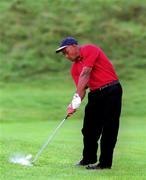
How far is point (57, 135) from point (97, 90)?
23.6 feet

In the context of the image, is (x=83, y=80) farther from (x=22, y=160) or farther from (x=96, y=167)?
(x=22, y=160)

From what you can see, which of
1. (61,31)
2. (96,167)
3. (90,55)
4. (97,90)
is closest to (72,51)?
(90,55)

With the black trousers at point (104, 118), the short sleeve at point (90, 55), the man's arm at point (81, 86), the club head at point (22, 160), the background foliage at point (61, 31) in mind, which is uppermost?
the short sleeve at point (90, 55)

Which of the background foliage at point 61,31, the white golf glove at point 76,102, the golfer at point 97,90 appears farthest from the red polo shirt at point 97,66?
the background foliage at point 61,31

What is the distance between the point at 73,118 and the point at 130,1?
64.9 ft

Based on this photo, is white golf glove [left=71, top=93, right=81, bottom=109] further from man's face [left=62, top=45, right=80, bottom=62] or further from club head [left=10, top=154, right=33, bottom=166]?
club head [left=10, top=154, right=33, bottom=166]

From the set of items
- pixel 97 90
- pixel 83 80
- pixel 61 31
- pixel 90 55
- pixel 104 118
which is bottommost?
pixel 61 31

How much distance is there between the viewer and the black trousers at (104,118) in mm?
9945

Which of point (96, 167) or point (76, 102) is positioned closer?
point (76, 102)

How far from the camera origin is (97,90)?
995 centimetres

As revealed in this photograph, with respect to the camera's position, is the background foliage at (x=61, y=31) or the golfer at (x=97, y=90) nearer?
the golfer at (x=97, y=90)

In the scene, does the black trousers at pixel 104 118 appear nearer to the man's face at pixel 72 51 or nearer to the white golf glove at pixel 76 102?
the white golf glove at pixel 76 102

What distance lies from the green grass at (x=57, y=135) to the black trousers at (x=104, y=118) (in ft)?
1.03

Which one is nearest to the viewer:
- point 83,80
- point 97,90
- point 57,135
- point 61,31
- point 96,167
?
point 83,80
